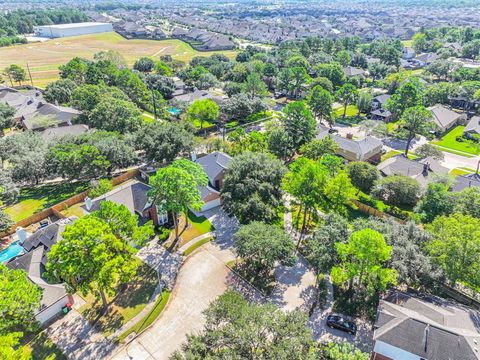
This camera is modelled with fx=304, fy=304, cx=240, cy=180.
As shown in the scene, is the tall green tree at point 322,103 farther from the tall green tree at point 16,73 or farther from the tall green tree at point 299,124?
the tall green tree at point 16,73

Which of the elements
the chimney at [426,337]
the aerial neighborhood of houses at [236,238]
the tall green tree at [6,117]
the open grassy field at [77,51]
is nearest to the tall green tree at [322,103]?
the aerial neighborhood of houses at [236,238]

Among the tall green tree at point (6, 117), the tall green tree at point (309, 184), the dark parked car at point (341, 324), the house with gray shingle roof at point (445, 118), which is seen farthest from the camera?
the house with gray shingle roof at point (445, 118)

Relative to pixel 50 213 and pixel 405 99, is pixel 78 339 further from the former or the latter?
pixel 405 99

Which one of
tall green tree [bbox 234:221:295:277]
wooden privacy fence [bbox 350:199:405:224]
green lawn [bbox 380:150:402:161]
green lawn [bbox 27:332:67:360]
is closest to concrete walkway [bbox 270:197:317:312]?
tall green tree [bbox 234:221:295:277]

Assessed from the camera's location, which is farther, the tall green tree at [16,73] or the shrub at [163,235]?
the tall green tree at [16,73]

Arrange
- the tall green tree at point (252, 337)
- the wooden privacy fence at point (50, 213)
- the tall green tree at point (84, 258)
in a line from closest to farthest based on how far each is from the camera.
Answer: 1. the tall green tree at point (252, 337)
2. the tall green tree at point (84, 258)
3. the wooden privacy fence at point (50, 213)

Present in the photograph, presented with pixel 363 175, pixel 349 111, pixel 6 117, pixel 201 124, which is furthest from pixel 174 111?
pixel 363 175
